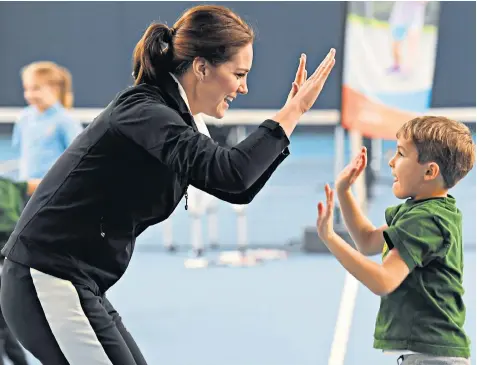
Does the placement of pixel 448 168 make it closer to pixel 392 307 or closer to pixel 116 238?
pixel 392 307

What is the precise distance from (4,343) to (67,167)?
1945 millimetres

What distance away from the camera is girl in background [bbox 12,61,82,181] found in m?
5.42

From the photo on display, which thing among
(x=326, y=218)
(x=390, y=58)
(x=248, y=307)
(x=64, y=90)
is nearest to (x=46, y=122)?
(x=64, y=90)

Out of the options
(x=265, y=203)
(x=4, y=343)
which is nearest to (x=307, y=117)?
(x=265, y=203)

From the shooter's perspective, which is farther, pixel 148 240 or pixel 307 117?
pixel 307 117

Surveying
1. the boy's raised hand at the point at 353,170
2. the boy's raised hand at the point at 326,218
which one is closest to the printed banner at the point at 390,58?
the boy's raised hand at the point at 353,170

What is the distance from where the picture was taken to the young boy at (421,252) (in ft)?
7.83

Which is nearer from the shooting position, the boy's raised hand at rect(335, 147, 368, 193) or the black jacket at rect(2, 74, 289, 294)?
the black jacket at rect(2, 74, 289, 294)

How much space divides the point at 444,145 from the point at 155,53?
80cm

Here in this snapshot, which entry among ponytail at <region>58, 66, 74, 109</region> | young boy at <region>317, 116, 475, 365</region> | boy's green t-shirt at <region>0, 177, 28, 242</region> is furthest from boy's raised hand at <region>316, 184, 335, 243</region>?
ponytail at <region>58, 66, 74, 109</region>

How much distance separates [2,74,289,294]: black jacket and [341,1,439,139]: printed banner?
488 cm

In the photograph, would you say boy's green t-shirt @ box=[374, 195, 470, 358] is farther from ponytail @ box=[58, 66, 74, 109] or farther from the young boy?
ponytail @ box=[58, 66, 74, 109]

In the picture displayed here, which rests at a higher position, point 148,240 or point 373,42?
point 373,42

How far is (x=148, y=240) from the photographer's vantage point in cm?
829
